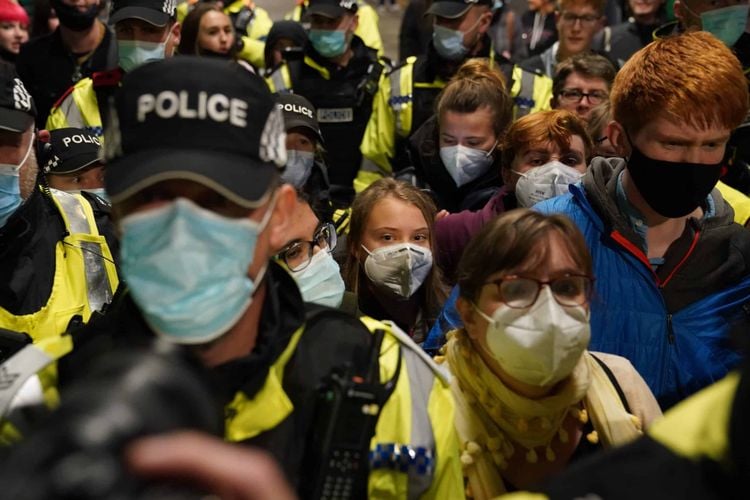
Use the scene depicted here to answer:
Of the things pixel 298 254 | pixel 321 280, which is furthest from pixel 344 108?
pixel 321 280

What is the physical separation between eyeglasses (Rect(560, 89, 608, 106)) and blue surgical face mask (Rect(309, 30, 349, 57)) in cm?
200

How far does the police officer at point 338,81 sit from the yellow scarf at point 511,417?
4.55 meters

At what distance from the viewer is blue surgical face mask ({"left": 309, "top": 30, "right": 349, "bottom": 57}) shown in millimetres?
7391

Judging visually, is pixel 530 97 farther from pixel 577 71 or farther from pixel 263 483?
pixel 263 483

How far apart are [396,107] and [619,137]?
3325 millimetres

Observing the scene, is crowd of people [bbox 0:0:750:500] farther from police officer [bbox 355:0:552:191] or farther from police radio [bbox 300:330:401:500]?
police officer [bbox 355:0:552:191]

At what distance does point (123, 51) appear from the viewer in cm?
666

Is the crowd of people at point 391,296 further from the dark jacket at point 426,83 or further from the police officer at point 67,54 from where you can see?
the police officer at point 67,54

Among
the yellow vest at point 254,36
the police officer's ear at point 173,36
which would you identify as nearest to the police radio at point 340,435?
→ the police officer's ear at point 173,36

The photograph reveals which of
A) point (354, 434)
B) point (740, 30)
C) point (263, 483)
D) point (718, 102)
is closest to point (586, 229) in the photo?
point (718, 102)

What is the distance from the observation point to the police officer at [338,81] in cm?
730

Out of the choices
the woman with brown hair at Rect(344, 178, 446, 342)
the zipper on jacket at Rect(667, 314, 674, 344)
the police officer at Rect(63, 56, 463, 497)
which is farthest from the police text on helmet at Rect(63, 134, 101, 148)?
the police officer at Rect(63, 56, 463, 497)

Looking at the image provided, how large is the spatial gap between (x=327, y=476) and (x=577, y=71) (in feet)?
14.0

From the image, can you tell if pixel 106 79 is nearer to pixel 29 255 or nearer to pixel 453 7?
pixel 453 7
